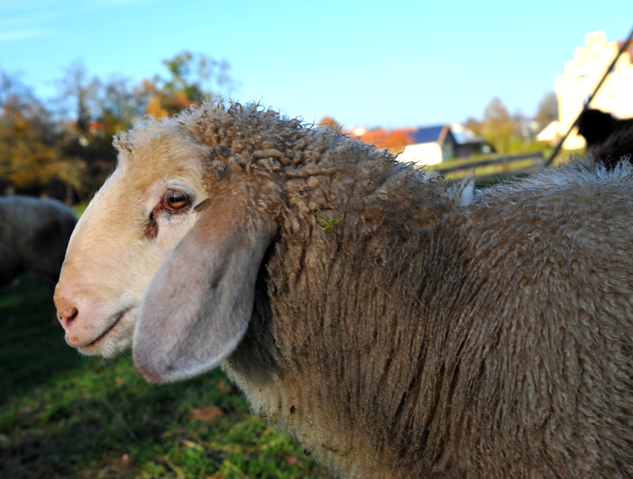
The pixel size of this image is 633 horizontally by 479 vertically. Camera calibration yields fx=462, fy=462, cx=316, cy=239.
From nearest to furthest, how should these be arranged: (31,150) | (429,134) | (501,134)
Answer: (31,150), (501,134), (429,134)

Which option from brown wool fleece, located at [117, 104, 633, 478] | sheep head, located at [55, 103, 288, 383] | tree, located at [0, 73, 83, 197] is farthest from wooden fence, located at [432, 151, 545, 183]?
tree, located at [0, 73, 83, 197]

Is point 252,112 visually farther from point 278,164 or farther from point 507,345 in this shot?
point 507,345

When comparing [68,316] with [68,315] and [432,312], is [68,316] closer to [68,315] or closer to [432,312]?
[68,315]

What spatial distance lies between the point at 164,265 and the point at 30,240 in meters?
8.78

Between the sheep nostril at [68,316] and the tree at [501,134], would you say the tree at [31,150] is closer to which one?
the sheep nostril at [68,316]

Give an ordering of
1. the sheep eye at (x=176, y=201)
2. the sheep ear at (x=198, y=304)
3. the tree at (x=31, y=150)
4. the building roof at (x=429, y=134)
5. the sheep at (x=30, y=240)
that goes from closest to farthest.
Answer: the sheep ear at (x=198, y=304) → the sheep eye at (x=176, y=201) → the sheep at (x=30, y=240) → the tree at (x=31, y=150) → the building roof at (x=429, y=134)

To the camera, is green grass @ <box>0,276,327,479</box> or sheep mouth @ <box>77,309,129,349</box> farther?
green grass @ <box>0,276,327,479</box>

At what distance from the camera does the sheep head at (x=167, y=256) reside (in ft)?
4.84

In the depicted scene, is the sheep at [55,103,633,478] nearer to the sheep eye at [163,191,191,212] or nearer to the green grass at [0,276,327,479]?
the sheep eye at [163,191,191,212]

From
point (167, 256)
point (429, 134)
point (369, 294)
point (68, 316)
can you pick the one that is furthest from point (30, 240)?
point (429, 134)

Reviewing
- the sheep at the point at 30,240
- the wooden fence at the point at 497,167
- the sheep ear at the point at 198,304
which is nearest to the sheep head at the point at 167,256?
the sheep ear at the point at 198,304

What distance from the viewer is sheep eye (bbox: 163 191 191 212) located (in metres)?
1.77

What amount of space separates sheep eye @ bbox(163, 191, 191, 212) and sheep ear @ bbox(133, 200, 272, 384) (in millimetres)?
238

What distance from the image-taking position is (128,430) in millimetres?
4035
